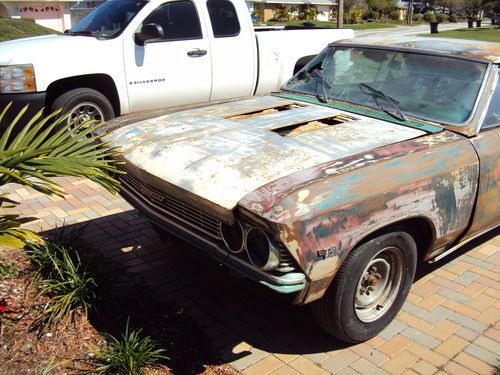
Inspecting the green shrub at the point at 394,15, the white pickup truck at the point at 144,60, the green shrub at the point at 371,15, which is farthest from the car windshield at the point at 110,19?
the green shrub at the point at 394,15

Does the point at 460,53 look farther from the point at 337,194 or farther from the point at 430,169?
the point at 337,194

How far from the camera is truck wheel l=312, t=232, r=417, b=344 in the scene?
2973mm

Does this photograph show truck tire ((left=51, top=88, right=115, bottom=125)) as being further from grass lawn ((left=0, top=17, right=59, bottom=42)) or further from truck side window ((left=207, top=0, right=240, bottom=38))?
Result: grass lawn ((left=0, top=17, right=59, bottom=42))

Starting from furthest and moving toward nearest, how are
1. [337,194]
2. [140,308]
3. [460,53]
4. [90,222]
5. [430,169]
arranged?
1. [90,222]
2. [460,53]
3. [140,308]
4. [430,169]
5. [337,194]

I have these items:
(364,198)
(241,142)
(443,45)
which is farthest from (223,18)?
(364,198)

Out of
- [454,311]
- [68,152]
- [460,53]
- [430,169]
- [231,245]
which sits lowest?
[454,311]

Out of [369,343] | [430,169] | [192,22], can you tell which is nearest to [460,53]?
[430,169]

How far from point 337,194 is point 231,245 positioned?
0.63m

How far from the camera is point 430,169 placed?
3.23 meters

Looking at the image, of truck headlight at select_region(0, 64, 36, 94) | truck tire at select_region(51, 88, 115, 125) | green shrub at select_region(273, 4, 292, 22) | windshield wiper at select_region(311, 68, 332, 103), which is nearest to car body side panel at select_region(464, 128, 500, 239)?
windshield wiper at select_region(311, 68, 332, 103)

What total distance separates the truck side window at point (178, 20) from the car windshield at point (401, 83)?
2.86 meters

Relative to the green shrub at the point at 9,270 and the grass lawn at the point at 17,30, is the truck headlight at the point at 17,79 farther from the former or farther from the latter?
the grass lawn at the point at 17,30

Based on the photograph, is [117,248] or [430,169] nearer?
[430,169]

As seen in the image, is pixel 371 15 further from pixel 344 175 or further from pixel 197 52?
pixel 344 175
